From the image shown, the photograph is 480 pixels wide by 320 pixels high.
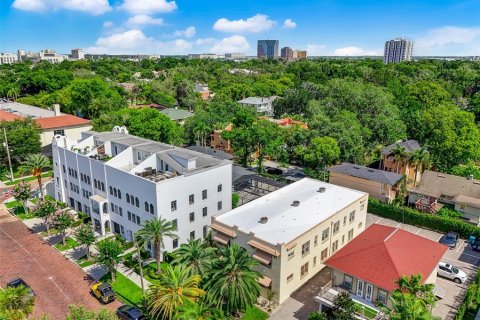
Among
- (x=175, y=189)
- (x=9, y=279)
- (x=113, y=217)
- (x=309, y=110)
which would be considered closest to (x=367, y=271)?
(x=175, y=189)

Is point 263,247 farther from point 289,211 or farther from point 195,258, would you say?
point 289,211

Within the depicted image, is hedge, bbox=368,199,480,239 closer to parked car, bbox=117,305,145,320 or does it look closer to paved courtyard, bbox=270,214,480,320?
paved courtyard, bbox=270,214,480,320

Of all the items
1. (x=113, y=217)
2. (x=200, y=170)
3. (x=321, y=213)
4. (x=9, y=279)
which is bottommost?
(x=9, y=279)

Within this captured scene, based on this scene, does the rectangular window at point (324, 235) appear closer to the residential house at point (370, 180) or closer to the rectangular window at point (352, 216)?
the rectangular window at point (352, 216)

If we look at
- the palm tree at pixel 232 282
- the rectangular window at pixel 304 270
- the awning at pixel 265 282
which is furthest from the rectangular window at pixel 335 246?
the palm tree at pixel 232 282

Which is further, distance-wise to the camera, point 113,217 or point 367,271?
point 113,217

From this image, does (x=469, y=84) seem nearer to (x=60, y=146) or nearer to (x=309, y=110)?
(x=309, y=110)
